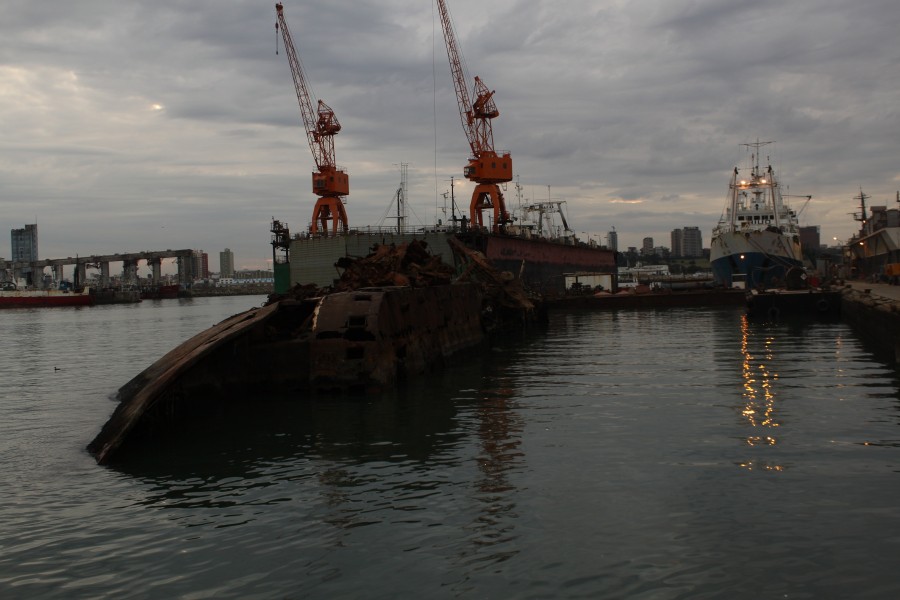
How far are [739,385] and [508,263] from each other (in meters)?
57.4

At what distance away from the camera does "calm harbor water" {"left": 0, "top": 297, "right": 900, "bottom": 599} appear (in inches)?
309

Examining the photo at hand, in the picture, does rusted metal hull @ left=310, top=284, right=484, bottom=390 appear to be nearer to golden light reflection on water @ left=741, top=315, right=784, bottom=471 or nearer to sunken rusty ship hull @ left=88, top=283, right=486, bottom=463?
sunken rusty ship hull @ left=88, top=283, right=486, bottom=463

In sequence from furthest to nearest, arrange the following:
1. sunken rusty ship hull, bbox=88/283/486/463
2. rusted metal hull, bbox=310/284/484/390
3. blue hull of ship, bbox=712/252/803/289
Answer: blue hull of ship, bbox=712/252/803/289
rusted metal hull, bbox=310/284/484/390
sunken rusty ship hull, bbox=88/283/486/463

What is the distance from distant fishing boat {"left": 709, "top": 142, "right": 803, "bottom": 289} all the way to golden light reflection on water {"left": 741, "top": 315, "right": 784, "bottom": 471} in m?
47.7

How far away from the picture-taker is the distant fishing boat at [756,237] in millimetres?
79375

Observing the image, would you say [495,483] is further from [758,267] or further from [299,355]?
[758,267]

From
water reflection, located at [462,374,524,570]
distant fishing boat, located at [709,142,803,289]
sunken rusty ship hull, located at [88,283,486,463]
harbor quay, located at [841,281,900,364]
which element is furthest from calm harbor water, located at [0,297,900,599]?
distant fishing boat, located at [709,142,803,289]

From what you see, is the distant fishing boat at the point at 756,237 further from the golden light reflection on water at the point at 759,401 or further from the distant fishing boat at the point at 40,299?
the distant fishing boat at the point at 40,299

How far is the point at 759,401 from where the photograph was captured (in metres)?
18.2

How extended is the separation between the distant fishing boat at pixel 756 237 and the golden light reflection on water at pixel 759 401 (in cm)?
4767

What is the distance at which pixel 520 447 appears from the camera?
1384 cm

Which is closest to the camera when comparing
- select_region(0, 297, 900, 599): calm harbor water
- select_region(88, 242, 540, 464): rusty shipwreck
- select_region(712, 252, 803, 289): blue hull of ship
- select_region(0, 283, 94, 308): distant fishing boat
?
select_region(0, 297, 900, 599): calm harbor water

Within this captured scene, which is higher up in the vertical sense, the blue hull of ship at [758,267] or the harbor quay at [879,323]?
the blue hull of ship at [758,267]

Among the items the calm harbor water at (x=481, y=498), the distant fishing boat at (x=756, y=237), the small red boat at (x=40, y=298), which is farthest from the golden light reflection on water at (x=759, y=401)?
the small red boat at (x=40, y=298)
